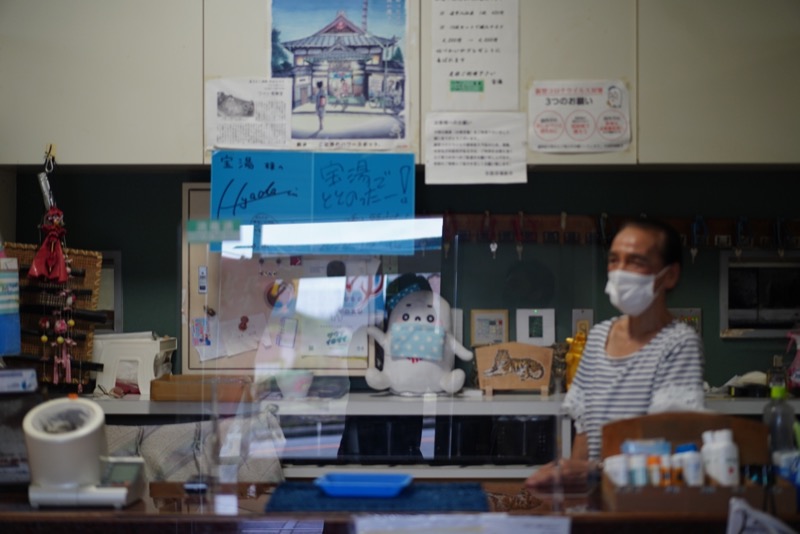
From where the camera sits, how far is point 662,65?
2.60m

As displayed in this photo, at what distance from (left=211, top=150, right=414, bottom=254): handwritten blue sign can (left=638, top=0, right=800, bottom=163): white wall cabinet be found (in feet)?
2.47

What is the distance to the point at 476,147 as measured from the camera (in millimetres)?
2633

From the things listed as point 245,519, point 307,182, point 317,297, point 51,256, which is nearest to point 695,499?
point 245,519

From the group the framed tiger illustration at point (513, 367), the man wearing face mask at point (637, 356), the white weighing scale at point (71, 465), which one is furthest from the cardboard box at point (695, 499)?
the white weighing scale at point (71, 465)

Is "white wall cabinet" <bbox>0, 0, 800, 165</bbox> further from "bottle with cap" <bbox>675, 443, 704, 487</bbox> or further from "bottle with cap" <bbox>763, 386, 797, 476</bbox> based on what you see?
"bottle with cap" <bbox>675, 443, 704, 487</bbox>

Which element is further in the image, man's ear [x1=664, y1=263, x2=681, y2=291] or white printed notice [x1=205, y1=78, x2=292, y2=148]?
white printed notice [x1=205, y1=78, x2=292, y2=148]

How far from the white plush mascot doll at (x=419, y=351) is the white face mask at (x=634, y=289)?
0.67 m

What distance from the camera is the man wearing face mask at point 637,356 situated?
1640 mm

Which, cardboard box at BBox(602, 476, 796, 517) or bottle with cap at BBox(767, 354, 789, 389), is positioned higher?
bottle with cap at BBox(767, 354, 789, 389)

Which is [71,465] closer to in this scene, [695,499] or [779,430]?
[695,499]

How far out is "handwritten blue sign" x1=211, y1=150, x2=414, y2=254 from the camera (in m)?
2.59

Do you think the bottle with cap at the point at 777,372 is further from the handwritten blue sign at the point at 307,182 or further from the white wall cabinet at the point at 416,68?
the handwritten blue sign at the point at 307,182

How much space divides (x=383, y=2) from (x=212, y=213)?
0.78 metres

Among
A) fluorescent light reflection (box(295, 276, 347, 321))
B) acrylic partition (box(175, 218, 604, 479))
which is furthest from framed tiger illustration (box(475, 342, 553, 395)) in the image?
fluorescent light reflection (box(295, 276, 347, 321))
